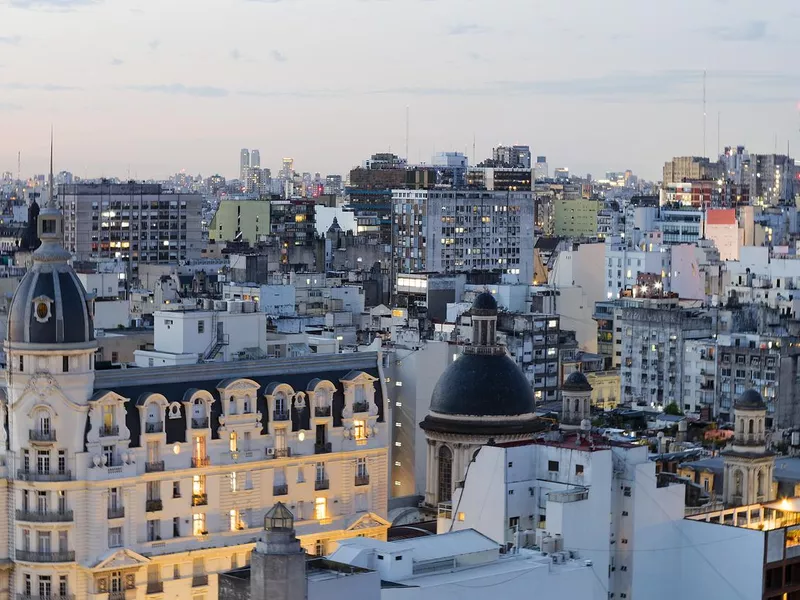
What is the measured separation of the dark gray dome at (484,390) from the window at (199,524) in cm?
2193

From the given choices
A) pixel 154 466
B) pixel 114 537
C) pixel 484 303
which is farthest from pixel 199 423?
pixel 484 303

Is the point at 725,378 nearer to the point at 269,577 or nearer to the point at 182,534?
the point at 182,534

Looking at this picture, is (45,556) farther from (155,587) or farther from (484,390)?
(484,390)

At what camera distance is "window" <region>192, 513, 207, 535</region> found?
9806cm

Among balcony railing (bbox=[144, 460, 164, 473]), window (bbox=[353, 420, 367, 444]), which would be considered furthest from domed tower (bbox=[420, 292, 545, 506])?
balcony railing (bbox=[144, 460, 164, 473])

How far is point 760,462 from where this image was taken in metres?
105

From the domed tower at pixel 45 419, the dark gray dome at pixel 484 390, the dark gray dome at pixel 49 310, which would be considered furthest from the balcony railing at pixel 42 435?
the dark gray dome at pixel 484 390

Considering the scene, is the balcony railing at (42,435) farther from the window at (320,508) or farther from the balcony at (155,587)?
the window at (320,508)

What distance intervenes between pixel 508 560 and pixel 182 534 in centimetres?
2102

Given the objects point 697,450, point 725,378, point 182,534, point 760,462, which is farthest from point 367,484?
point 725,378

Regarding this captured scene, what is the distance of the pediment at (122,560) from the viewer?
93.9m

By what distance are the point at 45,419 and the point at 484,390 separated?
29.5 metres

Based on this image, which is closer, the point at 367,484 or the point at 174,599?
the point at 174,599

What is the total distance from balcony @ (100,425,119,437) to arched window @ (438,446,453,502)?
25574mm
